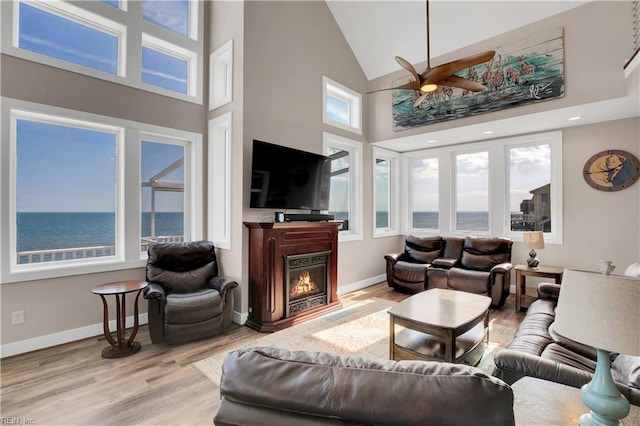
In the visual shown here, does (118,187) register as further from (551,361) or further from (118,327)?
(551,361)

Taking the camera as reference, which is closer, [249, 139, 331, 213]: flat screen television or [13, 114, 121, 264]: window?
[13, 114, 121, 264]: window

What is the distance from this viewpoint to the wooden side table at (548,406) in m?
1.14

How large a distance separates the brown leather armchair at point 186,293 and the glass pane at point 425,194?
4.33 metres

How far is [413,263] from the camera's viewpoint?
5.45m

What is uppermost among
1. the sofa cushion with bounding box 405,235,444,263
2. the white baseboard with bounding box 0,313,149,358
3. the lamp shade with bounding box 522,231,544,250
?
the lamp shade with bounding box 522,231,544,250

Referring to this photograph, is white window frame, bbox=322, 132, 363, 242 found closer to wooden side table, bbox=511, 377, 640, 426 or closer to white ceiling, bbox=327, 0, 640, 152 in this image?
white ceiling, bbox=327, 0, 640, 152

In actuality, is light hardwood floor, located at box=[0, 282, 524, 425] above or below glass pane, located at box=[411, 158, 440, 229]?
below

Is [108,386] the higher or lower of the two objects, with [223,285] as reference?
lower

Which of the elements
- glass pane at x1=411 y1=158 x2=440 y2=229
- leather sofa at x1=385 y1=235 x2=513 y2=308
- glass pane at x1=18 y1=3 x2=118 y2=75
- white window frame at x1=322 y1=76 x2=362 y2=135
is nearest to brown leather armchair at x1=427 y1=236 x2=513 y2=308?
leather sofa at x1=385 y1=235 x2=513 y2=308

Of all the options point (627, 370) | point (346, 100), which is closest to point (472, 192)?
point (346, 100)

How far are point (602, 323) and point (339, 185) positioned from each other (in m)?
4.60

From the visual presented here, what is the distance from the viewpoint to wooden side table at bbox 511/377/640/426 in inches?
44.8

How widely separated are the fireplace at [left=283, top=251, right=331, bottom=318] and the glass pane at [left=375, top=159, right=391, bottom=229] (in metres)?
2.21

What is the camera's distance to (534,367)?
163cm
